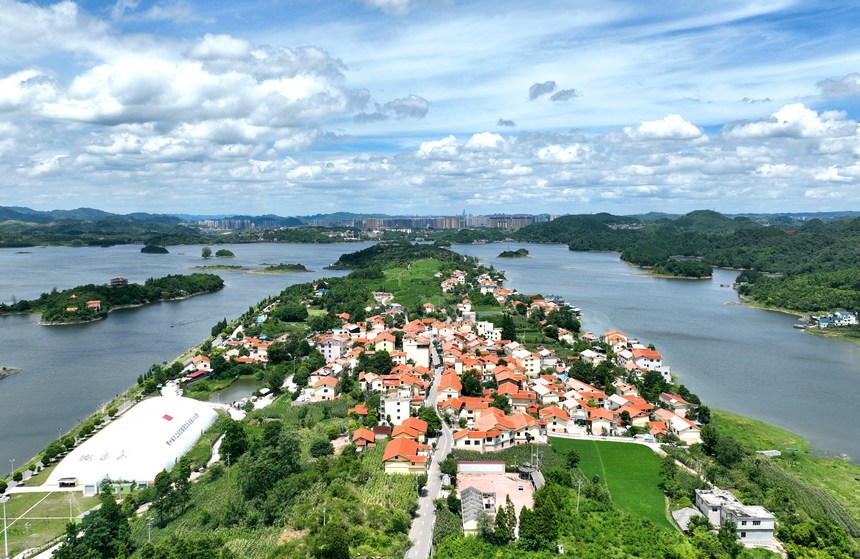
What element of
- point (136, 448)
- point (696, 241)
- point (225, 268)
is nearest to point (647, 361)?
point (136, 448)

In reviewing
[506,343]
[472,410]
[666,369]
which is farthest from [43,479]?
[666,369]

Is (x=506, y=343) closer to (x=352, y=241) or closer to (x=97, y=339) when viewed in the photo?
(x=97, y=339)

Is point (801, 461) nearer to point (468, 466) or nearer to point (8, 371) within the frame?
point (468, 466)

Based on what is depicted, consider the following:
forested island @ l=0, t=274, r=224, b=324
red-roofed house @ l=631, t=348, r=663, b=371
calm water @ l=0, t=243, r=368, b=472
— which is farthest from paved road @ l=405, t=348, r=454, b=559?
forested island @ l=0, t=274, r=224, b=324

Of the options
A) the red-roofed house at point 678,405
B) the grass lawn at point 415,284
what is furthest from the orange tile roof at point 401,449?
the grass lawn at point 415,284

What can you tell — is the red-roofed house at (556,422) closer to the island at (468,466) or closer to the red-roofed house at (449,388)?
the island at (468,466)

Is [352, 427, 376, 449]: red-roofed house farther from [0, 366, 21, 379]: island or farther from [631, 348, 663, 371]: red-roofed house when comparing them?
Answer: [0, 366, 21, 379]: island
